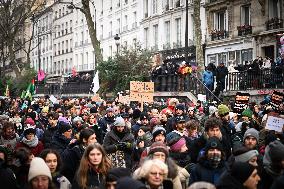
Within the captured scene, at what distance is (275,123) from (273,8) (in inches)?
964

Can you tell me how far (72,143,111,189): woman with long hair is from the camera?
695 cm

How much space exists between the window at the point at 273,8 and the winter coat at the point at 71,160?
1027 inches

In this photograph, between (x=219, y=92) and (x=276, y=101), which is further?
(x=219, y=92)

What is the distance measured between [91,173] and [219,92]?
745 inches

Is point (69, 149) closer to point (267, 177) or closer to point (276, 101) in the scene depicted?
point (267, 177)

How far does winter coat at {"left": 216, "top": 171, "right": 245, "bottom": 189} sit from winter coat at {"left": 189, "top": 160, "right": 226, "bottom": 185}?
3.37 feet

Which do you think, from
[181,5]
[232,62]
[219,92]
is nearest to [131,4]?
[181,5]

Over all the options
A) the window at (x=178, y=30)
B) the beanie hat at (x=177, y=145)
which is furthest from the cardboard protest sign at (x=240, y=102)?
the window at (x=178, y=30)

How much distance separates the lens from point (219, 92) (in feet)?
83.7

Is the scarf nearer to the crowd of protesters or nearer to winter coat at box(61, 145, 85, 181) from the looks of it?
the crowd of protesters

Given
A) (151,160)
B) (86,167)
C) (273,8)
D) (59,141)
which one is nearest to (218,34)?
(273,8)

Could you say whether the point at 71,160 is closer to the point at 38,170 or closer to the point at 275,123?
the point at 38,170

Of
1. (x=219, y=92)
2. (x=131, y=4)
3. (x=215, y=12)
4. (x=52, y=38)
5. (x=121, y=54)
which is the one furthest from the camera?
(x=52, y=38)

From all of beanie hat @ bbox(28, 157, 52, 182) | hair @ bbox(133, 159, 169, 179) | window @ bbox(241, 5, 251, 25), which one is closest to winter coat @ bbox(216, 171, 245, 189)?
hair @ bbox(133, 159, 169, 179)
